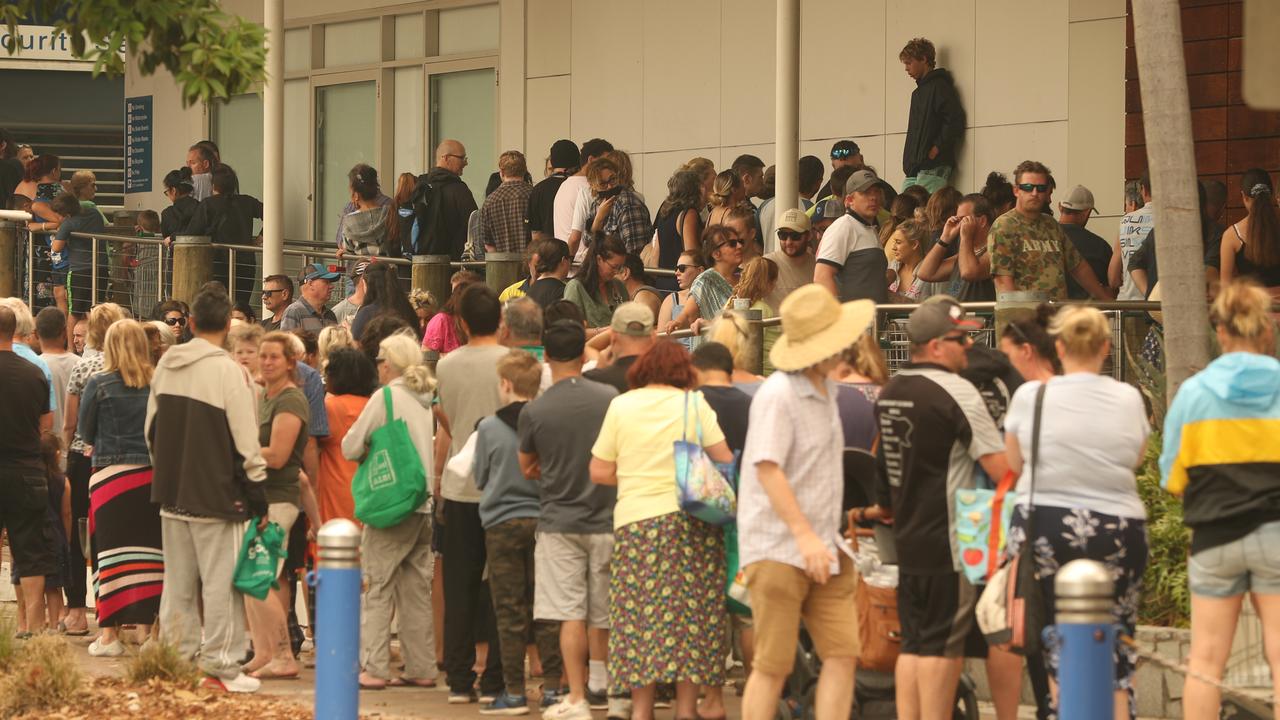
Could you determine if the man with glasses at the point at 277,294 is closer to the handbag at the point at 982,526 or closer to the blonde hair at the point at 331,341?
the blonde hair at the point at 331,341

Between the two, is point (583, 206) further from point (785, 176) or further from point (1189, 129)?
point (1189, 129)

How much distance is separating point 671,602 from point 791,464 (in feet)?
4.47

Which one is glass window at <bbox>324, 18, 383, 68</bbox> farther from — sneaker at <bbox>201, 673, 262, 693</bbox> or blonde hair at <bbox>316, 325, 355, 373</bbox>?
sneaker at <bbox>201, 673, 262, 693</bbox>

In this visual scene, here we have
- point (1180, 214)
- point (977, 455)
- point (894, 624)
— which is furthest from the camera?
point (1180, 214)

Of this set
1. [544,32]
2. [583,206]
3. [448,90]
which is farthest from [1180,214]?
[448,90]

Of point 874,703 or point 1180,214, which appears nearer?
point 874,703

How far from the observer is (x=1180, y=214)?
9.96m

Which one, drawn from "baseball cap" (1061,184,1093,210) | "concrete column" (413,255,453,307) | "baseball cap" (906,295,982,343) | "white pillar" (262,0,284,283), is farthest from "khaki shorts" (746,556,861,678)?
"white pillar" (262,0,284,283)

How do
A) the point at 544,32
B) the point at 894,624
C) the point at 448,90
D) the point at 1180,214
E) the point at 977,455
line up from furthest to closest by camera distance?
1. the point at 448,90
2. the point at 544,32
3. the point at 1180,214
4. the point at 894,624
5. the point at 977,455

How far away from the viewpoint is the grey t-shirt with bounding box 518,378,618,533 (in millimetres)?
9531

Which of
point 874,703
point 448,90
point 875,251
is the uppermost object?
point 448,90

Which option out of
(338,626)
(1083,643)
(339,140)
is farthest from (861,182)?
(339,140)

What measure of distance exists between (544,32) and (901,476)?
14815 mm

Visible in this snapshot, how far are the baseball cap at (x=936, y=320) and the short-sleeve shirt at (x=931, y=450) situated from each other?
0.14 metres
